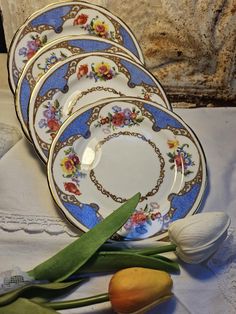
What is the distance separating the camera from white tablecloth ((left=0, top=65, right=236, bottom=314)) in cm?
74

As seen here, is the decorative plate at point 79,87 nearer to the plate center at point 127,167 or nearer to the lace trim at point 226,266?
the plate center at point 127,167

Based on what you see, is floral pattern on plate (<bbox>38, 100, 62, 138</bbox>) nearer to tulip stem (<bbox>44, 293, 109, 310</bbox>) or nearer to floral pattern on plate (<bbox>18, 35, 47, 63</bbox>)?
floral pattern on plate (<bbox>18, 35, 47, 63</bbox>)

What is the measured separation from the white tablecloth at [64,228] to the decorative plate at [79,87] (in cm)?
6

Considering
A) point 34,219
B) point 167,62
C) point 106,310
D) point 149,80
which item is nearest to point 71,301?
point 106,310

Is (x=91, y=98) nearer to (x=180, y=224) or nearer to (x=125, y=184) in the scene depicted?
(x=125, y=184)

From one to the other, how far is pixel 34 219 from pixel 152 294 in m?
0.23

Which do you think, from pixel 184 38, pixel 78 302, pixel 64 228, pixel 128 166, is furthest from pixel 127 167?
pixel 184 38

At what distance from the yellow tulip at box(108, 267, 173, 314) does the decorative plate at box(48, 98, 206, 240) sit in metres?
0.10

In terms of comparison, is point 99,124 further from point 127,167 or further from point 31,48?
point 31,48

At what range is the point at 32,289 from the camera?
69 centimetres

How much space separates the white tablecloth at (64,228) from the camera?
2.42 ft

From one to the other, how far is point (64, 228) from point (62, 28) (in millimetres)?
396

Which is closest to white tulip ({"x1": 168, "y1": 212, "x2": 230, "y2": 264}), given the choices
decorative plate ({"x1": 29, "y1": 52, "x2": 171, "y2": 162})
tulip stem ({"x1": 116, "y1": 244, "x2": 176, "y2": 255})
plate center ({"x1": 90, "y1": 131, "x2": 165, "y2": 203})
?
tulip stem ({"x1": 116, "y1": 244, "x2": 176, "y2": 255})

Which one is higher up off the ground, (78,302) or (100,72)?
(100,72)
